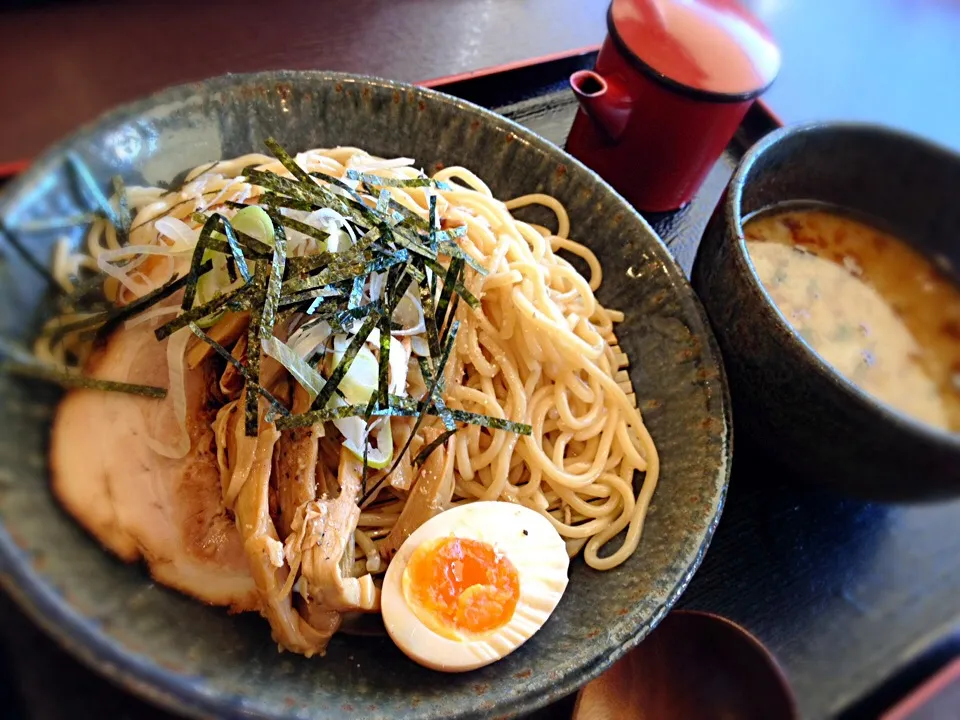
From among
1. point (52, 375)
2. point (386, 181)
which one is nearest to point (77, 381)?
point (52, 375)

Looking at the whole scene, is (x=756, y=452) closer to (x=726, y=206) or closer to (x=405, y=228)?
(x=726, y=206)

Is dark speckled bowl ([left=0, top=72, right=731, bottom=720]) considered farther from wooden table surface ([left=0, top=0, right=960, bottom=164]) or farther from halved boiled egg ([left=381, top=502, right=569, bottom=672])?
wooden table surface ([left=0, top=0, right=960, bottom=164])

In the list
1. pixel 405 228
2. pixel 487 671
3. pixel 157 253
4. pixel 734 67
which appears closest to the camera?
pixel 487 671

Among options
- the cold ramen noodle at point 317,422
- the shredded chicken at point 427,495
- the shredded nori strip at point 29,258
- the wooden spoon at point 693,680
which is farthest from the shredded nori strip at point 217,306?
the wooden spoon at point 693,680

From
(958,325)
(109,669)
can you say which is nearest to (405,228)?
(109,669)

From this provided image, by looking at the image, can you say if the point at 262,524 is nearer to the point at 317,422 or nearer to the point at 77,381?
the point at 317,422

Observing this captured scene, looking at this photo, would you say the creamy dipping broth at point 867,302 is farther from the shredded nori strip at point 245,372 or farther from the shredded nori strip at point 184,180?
the shredded nori strip at point 184,180
